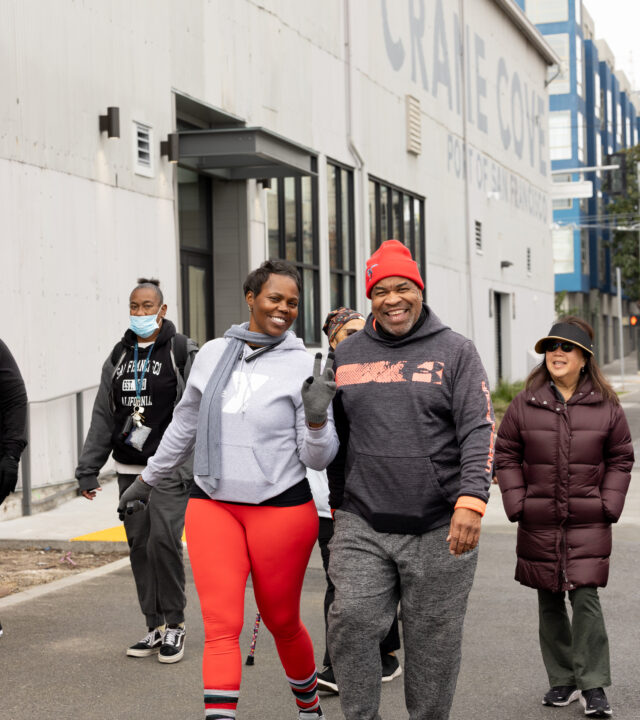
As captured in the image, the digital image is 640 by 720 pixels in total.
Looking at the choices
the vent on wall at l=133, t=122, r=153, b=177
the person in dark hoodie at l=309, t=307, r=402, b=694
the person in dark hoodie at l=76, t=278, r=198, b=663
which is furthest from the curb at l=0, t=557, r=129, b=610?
the vent on wall at l=133, t=122, r=153, b=177

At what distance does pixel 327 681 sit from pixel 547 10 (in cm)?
6318

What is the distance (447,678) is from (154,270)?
402 inches

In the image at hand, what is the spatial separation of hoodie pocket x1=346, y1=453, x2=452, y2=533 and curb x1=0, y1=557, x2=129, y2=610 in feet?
13.3

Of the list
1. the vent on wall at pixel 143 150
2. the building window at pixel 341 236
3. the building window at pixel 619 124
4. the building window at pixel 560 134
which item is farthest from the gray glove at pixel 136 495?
the building window at pixel 619 124

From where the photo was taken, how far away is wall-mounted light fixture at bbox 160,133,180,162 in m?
13.9

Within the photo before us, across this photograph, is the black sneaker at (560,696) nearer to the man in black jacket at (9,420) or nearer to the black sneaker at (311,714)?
the black sneaker at (311,714)

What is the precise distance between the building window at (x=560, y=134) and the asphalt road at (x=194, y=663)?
57.9 m

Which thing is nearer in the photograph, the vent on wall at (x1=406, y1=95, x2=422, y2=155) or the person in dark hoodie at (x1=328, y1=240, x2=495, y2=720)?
the person in dark hoodie at (x1=328, y1=240, x2=495, y2=720)

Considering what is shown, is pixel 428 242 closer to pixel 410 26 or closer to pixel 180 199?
pixel 410 26

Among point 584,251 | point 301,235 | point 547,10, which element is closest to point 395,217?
point 301,235

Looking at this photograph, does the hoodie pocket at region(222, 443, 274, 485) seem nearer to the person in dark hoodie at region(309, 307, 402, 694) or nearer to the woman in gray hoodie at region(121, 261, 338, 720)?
the woman in gray hoodie at region(121, 261, 338, 720)

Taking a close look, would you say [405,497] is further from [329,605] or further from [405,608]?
[329,605]

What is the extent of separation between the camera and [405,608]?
4137 millimetres

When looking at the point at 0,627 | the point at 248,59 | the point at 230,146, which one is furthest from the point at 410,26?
the point at 0,627
